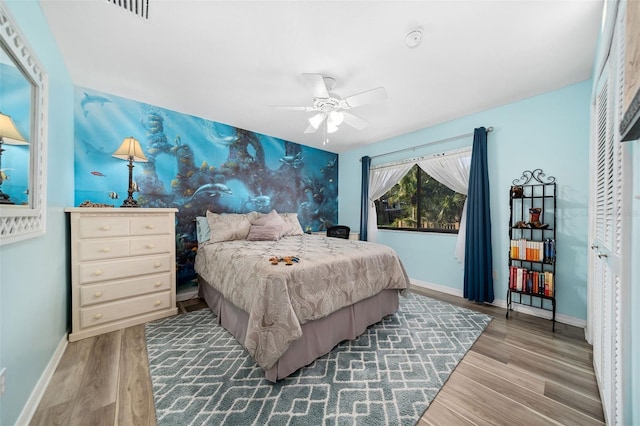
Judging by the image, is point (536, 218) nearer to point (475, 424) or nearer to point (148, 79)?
point (475, 424)

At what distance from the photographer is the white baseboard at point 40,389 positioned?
124 centimetres

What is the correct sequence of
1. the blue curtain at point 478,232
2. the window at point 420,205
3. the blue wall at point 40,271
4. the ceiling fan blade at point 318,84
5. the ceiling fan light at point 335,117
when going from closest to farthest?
1. the blue wall at point 40,271
2. the ceiling fan blade at point 318,84
3. the ceiling fan light at point 335,117
4. the blue curtain at point 478,232
5. the window at point 420,205

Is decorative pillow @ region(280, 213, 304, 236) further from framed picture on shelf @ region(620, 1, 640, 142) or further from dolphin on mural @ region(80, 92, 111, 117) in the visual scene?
framed picture on shelf @ region(620, 1, 640, 142)

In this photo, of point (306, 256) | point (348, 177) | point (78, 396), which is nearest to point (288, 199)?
point (348, 177)

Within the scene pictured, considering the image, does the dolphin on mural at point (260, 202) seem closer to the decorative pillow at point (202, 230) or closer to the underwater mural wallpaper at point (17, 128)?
the decorative pillow at point (202, 230)

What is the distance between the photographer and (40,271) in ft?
4.99

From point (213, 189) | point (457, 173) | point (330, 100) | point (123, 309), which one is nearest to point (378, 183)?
point (457, 173)

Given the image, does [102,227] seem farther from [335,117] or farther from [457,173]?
[457,173]

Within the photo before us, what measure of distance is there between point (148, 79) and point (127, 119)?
0.72m

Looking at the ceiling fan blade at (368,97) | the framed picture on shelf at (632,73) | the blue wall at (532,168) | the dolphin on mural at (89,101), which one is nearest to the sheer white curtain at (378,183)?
the blue wall at (532,168)

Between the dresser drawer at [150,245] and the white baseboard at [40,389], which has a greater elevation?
the dresser drawer at [150,245]

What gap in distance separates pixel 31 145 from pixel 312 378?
230 cm

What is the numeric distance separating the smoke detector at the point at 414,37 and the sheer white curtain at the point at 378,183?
2330 mm

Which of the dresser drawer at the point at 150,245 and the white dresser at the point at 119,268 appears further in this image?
the dresser drawer at the point at 150,245
